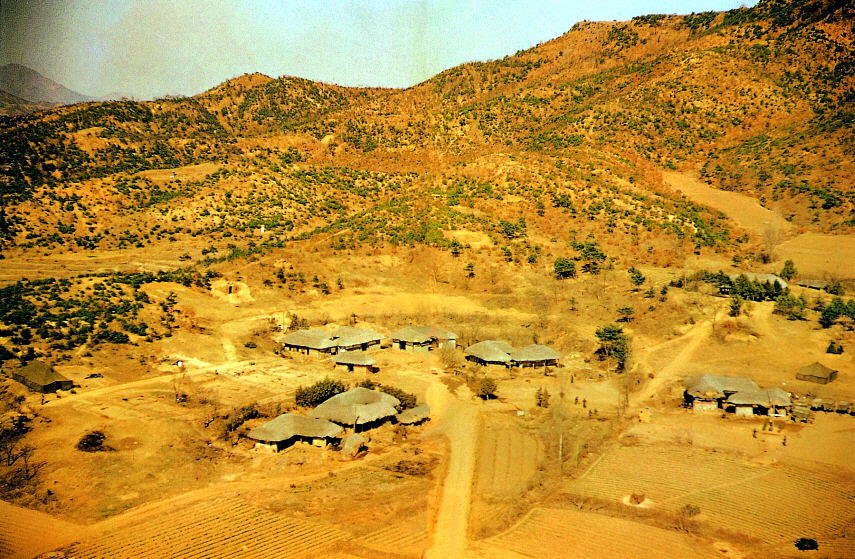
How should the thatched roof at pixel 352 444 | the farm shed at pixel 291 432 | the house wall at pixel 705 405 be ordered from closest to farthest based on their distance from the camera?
the thatched roof at pixel 352 444, the farm shed at pixel 291 432, the house wall at pixel 705 405

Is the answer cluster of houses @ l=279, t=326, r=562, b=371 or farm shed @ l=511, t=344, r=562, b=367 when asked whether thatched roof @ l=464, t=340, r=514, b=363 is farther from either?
farm shed @ l=511, t=344, r=562, b=367

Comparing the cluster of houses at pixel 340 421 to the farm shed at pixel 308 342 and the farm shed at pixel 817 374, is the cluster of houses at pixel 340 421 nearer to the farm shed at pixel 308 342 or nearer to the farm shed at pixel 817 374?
the farm shed at pixel 308 342

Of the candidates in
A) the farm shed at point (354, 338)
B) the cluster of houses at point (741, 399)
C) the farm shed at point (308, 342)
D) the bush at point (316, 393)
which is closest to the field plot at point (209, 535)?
the bush at point (316, 393)

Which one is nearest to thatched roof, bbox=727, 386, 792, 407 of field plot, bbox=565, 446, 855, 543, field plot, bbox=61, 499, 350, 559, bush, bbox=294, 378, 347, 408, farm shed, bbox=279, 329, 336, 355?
field plot, bbox=565, 446, 855, 543

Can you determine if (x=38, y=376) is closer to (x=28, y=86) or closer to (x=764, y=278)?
(x=764, y=278)

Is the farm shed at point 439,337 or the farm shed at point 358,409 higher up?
the farm shed at point 439,337

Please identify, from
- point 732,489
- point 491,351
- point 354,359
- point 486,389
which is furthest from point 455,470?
point 491,351

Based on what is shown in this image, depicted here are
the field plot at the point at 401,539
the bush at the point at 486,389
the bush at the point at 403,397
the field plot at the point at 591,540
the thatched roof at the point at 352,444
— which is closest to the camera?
the field plot at the point at 591,540

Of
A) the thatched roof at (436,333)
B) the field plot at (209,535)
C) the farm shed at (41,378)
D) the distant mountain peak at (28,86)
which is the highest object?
the distant mountain peak at (28,86)
